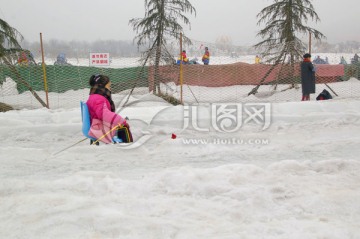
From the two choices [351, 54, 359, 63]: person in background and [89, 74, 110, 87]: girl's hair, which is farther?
[351, 54, 359, 63]: person in background

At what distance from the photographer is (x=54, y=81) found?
514 inches

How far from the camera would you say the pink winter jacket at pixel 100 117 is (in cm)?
449

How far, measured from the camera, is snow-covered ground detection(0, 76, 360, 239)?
2338 millimetres

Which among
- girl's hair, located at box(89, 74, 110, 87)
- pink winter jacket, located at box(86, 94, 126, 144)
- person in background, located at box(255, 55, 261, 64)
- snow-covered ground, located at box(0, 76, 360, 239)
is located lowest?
snow-covered ground, located at box(0, 76, 360, 239)

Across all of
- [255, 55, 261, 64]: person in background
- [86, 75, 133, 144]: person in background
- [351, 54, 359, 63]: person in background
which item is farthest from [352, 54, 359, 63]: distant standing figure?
[86, 75, 133, 144]: person in background

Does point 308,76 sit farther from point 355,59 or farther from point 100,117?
point 355,59

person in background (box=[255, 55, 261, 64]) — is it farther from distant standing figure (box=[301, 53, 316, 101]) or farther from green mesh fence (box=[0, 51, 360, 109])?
distant standing figure (box=[301, 53, 316, 101])

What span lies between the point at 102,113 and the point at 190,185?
2032 millimetres

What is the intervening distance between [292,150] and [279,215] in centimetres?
222

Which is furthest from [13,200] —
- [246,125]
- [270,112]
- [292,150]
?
[270,112]

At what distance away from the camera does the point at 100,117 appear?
453 centimetres

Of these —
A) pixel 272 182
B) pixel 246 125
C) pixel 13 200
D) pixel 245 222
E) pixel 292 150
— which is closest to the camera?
pixel 245 222

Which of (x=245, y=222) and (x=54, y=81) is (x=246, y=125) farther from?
(x=54, y=81)

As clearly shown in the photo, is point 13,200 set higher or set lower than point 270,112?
lower
